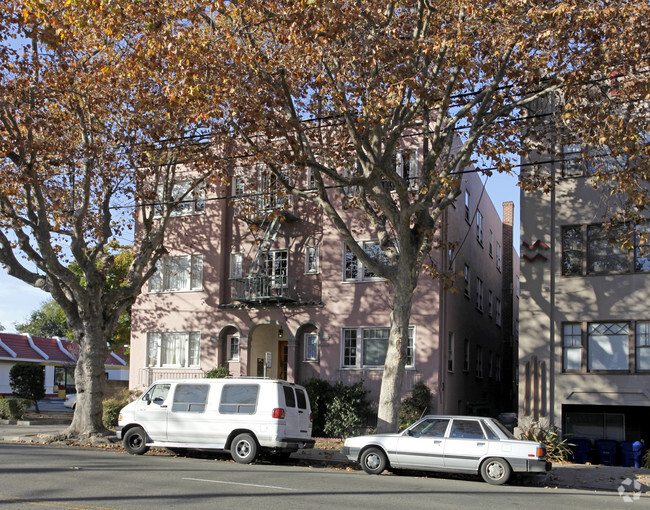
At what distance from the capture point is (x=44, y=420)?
29.7 meters

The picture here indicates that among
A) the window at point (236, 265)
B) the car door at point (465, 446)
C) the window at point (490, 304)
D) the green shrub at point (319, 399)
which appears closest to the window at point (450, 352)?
the green shrub at point (319, 399)

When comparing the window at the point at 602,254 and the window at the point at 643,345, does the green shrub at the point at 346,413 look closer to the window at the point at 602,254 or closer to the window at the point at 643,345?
the window at the point at 602,254

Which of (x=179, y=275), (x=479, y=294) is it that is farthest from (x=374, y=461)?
(x=479, y=294)

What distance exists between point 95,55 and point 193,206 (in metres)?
11.1

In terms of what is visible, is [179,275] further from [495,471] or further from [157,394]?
[495,471]

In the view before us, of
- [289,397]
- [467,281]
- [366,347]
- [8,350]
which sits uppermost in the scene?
[467,281]

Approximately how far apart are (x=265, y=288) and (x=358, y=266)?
3708 mm

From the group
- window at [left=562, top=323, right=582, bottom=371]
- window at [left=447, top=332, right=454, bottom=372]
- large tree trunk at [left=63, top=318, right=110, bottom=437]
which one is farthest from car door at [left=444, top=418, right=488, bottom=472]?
large tree trunk at [left=63, top=318, right=110, bottom=437]

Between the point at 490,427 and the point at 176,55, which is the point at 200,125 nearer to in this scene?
the point at 176,55

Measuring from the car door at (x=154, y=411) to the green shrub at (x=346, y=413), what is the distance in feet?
24.6

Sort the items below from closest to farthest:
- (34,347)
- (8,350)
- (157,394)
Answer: (157,394)
(8,350)
(34,347)

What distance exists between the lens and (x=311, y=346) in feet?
86.6

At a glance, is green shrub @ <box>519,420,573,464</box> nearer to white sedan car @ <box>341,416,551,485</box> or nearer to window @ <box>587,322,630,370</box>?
window @ <box>587,322,630,370</box>

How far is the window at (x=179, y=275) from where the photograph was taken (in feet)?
94.0
